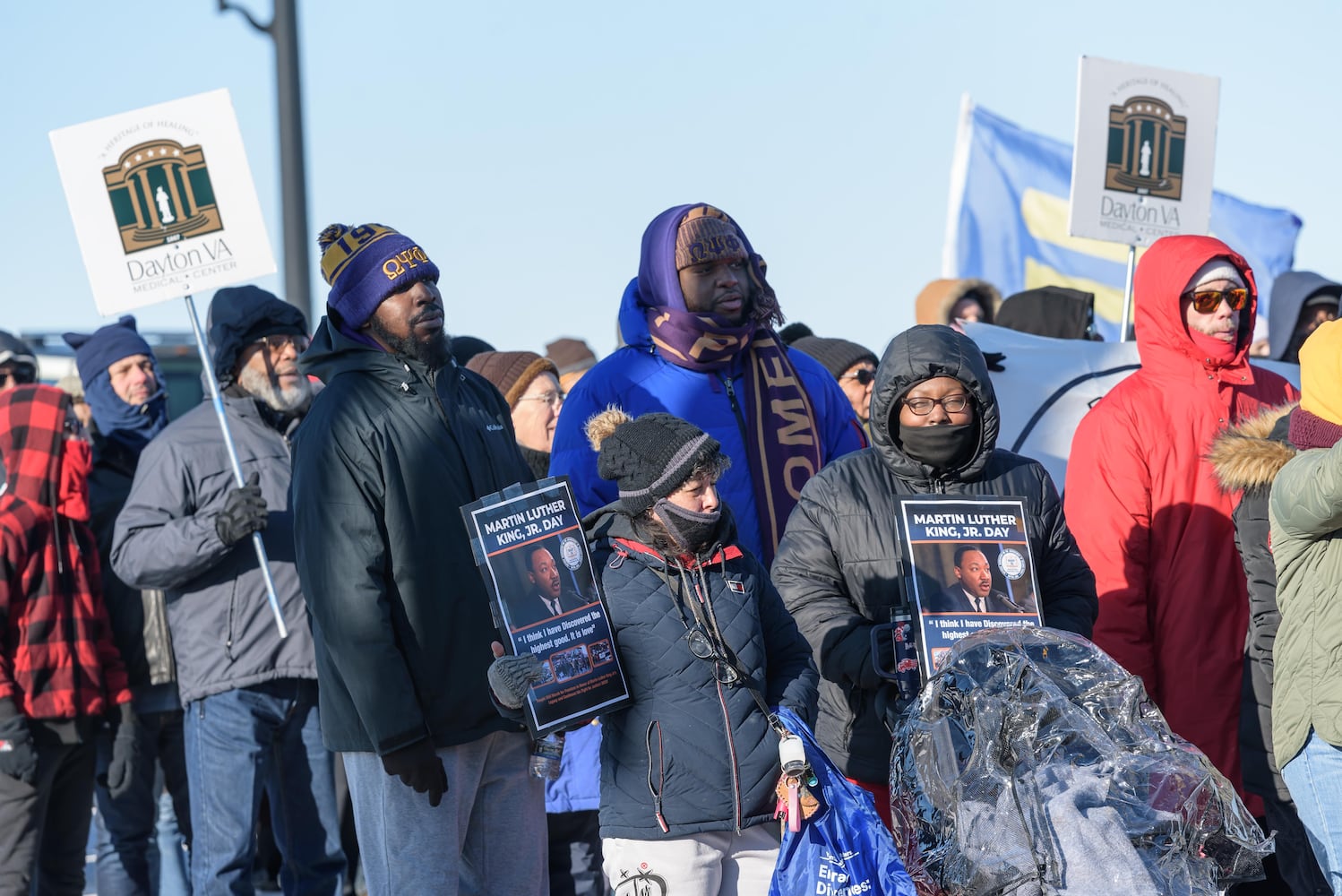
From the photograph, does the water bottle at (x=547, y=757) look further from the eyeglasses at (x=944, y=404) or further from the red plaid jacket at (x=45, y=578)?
the red plaid jacket at (x=45, y=578)

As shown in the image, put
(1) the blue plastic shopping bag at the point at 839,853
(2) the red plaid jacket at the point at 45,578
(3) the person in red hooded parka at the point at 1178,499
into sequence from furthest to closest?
(2) the red plaid jacket at the point at 45,578 < (3) the person in red hooded parka at the point at 1178,499 < (1) the blue plastic shopping bag at the point at 839,853

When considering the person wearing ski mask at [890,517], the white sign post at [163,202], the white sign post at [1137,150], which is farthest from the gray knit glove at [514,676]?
the white sign post at [1137,150]

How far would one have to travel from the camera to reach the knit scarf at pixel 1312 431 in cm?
376

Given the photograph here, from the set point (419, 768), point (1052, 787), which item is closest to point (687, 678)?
point (419, 768)

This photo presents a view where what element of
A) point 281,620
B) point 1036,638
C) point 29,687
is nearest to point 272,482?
point 281,620

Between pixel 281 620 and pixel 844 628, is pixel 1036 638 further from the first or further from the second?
pixel 281 620

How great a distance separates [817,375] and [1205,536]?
1322 millimetres

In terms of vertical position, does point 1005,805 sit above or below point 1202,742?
above

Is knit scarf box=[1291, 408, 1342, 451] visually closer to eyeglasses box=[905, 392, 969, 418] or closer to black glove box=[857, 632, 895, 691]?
eyeglasses box=[905, 392, 969, 418]

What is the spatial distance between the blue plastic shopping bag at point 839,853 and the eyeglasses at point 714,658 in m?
0.29

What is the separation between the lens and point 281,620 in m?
5.48

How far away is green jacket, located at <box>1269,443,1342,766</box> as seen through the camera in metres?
3.61

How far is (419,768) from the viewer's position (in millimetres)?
3764

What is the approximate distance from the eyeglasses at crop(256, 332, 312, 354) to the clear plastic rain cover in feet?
10.6
